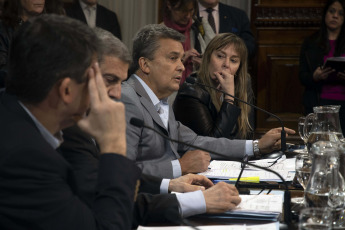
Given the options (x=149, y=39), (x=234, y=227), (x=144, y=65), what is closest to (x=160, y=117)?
(x=144, y=65)

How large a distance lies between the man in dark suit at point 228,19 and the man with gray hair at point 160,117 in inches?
72.9

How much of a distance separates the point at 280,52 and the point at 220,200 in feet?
12.6

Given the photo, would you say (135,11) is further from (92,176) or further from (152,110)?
(92,176)

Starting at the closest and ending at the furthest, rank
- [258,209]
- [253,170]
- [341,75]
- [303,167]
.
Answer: [258,209] → [303,167] → [253,170] → [341,75]

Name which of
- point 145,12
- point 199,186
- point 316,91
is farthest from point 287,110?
point 199,186

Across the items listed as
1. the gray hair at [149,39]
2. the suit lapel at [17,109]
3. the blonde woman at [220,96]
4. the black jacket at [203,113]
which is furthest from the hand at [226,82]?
the suit lapel at [17,109]

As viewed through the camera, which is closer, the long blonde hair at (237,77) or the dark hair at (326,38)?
the long blonde hair at (237,77)

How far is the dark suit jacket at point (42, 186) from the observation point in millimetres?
1348

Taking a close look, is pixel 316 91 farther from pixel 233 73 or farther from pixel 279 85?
pixel 233 73

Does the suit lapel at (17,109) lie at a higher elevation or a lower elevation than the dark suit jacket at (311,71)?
higher

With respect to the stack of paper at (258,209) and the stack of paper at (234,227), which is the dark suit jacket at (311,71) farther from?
the stack of paper at (234,227)

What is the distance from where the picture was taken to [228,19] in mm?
4812

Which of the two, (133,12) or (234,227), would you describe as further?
(133,12)

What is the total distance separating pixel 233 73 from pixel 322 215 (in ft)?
7.82
